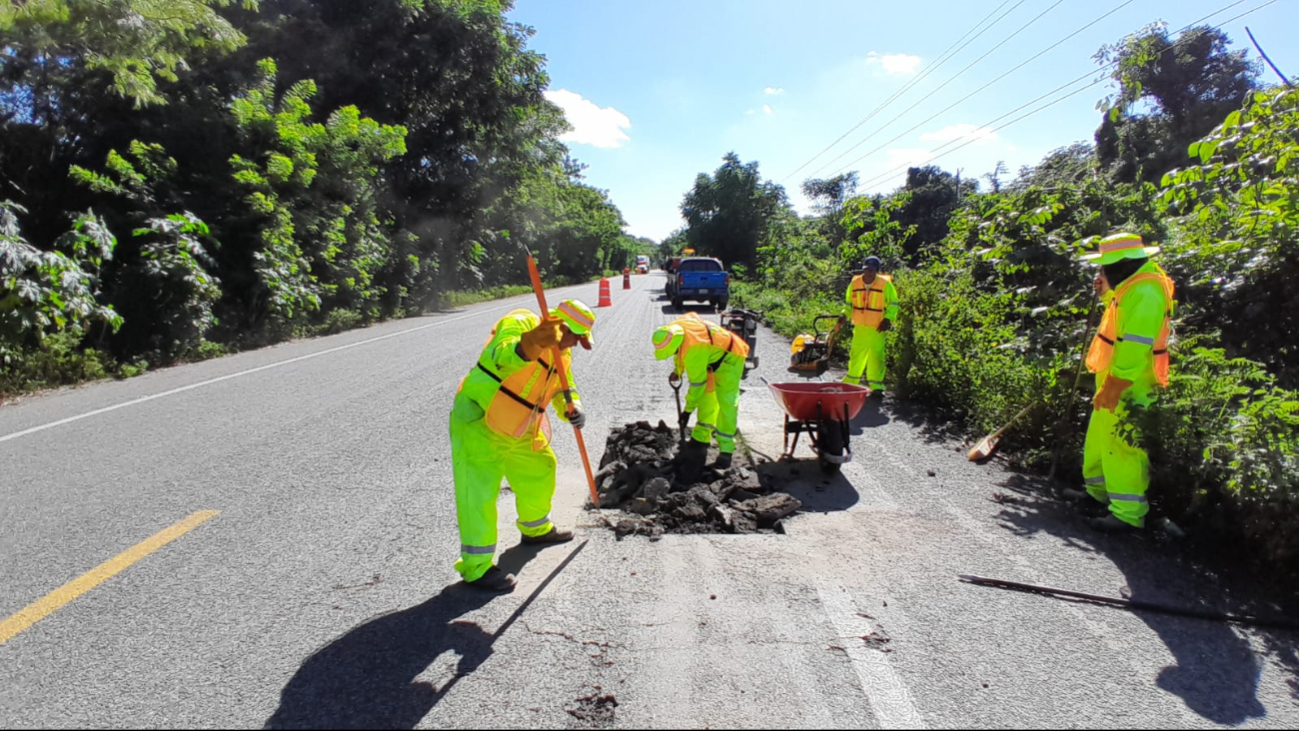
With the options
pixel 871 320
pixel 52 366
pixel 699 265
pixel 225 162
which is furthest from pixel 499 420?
pixel 699 265

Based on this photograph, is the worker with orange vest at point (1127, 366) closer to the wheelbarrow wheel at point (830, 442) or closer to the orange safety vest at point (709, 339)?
the wheelbarrow wheel at point (830, 442)

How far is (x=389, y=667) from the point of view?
2738 mm

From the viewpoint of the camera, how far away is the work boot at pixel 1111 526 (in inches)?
163

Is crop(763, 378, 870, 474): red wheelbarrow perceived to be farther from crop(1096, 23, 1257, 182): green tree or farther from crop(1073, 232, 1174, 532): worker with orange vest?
crop(1096, 23, 1257, 182): green tree

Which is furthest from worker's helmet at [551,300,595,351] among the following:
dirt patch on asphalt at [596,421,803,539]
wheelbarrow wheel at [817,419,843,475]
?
wheelbarrow wheel at [817,419,843,475]

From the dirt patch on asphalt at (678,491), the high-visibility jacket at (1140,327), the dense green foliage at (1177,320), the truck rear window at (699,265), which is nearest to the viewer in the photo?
the dense green foliage at (1177,320)

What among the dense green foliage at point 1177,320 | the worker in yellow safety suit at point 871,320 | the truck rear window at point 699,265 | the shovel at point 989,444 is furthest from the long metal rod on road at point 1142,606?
the truck rear window at point 699,265

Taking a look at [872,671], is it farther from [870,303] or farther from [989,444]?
[870,303]

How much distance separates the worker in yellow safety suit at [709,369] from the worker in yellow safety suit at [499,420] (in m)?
1.56

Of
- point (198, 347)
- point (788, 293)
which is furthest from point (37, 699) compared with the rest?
point (788, 293)

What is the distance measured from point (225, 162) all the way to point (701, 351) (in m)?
13.1

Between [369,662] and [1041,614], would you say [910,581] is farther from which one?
[369,662]

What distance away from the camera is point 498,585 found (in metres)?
3.37

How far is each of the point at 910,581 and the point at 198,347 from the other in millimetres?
12568
